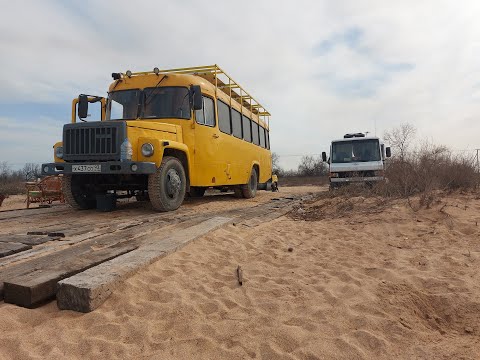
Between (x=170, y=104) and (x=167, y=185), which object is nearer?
(x=167, y=185)

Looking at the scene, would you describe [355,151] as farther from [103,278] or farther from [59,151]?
[103,278]

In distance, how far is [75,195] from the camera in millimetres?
7840

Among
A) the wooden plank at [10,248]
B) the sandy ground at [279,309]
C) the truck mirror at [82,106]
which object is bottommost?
the sandy ground at [279,309]

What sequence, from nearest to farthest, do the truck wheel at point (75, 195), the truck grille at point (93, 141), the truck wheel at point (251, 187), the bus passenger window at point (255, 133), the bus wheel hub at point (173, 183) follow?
1. the truck grille at point (93, 141)
2. the bus wheel hub at point (173, 183)
3. the truck wheel at point (75, 195)
4. the truck wheel at point (251, 187)
5. the bus passenger window at point (255, 133)

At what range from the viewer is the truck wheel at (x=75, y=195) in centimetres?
770

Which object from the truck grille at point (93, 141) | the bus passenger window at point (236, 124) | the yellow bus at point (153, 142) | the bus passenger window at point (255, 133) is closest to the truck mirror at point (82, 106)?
the yellow bus at point (153, 142)

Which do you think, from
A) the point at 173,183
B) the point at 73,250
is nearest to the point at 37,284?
the point at 73,250

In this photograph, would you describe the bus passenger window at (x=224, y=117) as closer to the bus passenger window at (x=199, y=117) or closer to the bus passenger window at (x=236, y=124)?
the bus passenger window at (x=236, y=124)

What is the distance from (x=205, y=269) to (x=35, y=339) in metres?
1.71

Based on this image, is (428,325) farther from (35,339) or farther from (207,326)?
(35,339)

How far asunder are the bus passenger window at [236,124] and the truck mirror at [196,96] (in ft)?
9.79

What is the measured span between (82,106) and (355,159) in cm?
976

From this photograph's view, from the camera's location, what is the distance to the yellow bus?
22.1 ft

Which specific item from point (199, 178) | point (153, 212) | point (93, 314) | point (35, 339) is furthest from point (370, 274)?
point (199, 178)
